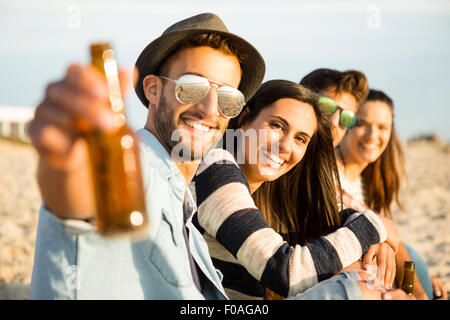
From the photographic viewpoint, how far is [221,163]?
246 centimetres

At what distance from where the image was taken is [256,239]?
2.21 meters

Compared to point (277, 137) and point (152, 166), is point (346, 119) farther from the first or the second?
point (152, 166)

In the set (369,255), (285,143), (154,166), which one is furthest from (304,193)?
(154,166)

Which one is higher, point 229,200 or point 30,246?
point 229,200

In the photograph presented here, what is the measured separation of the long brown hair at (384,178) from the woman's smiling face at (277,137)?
2409 mm

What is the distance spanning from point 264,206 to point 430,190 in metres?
12.0

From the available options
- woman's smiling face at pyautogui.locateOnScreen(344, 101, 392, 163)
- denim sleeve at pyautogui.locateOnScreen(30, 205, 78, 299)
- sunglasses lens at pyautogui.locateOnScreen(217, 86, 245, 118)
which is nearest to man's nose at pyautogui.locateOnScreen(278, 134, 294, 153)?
sunglasses lens at pyautogui.locateOnScreen(217, 86, 245, 118)

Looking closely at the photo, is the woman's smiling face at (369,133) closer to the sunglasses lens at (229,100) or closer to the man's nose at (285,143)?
the man's nose at (285,143)

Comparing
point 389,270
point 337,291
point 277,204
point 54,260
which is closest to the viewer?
point 54,260

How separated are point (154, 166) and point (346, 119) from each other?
2.88m

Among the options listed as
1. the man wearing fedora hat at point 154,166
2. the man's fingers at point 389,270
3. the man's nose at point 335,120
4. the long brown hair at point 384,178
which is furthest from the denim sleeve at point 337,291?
the long brown hair at point 384,178
